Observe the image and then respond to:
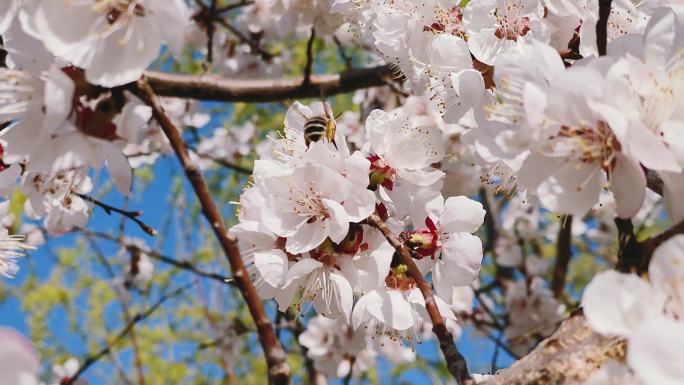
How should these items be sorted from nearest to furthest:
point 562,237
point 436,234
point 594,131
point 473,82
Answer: point 594,131 < point 473,82 < point 436,234 < point 562,237

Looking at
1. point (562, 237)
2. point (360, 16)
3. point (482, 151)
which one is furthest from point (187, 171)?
point (562, 237)

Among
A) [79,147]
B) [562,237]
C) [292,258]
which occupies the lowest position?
[562,237]

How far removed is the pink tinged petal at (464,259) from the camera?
1.19 m

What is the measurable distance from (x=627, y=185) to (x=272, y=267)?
54cm

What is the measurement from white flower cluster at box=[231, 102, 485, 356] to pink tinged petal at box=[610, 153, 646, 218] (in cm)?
38

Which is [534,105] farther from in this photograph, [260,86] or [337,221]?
[260,86]

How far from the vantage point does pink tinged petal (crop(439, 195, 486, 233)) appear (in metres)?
1.23

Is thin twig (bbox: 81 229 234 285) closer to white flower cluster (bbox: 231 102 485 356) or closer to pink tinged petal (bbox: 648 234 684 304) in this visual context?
white flower cluster (bbox: 231 102 485 356)

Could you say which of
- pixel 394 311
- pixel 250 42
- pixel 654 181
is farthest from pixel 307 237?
pixel 250 42

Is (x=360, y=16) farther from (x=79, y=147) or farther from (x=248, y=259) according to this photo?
(x=79, y=147)

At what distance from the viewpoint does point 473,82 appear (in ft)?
3.55

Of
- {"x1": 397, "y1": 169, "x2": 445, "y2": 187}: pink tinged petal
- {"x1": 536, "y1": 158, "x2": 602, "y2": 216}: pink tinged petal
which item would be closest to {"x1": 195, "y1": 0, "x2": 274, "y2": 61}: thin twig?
{"x1": 397, "y1": 169, "x2": 445, "y2": 187}: pink tinged petal

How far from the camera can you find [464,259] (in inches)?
47.0

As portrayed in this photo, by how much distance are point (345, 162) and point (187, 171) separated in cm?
29
